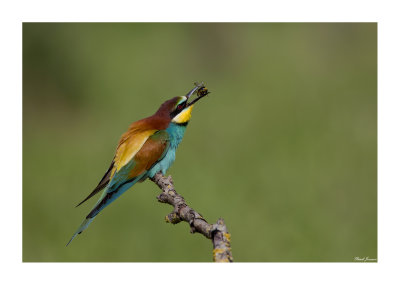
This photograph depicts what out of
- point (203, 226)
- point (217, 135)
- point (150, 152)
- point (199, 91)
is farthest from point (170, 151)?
point (217, 135)

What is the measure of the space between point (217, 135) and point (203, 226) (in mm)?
2429

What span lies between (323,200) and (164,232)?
3.65ft

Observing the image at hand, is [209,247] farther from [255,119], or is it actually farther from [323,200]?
[255,119]

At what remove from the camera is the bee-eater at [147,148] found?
7.38 ft

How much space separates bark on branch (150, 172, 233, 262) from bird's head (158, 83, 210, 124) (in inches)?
21.2

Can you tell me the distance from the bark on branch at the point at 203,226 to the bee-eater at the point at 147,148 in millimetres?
391

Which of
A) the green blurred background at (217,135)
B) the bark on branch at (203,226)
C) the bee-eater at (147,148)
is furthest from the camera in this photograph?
the green blurred background at (217,135)

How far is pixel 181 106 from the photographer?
2.38 metres

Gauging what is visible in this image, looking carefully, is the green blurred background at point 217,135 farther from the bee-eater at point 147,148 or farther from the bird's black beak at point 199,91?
the bird's black beak at point 199,91

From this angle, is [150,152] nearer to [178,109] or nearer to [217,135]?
[178,109]

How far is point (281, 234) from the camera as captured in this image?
3361mm

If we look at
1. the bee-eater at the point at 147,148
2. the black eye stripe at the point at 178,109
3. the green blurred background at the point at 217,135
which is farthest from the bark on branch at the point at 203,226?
the green blurred background at the point at 217,135

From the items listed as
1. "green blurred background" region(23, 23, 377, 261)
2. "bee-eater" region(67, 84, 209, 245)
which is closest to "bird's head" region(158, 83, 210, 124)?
"bee-eater" region(67, 84, 209, 245)

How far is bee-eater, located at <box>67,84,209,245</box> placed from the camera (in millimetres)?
2250
